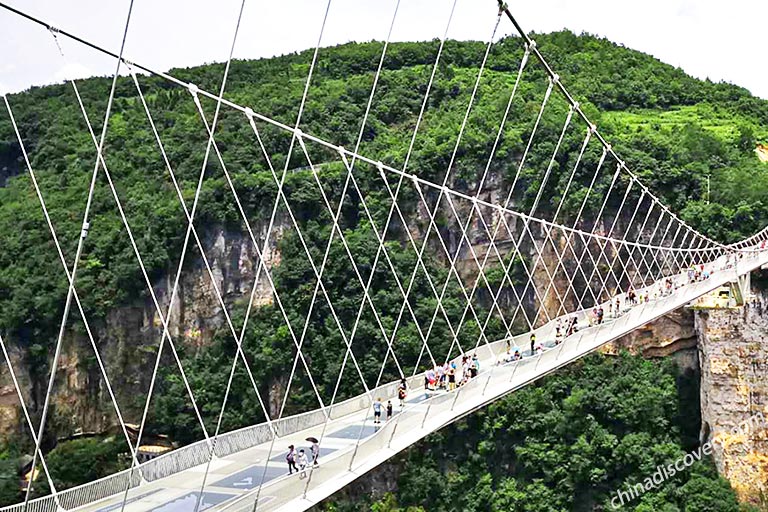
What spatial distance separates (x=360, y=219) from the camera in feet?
111

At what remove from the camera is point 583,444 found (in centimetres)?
2553

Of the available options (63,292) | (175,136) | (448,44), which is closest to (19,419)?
(63,292)

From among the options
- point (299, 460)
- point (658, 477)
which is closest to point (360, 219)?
point (658, 477)

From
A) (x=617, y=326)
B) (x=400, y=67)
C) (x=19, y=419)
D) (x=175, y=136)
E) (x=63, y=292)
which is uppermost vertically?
(x=400, y=67)

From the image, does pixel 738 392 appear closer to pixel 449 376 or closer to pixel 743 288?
pixel 743 288

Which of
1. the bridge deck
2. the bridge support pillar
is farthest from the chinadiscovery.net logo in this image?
the bridge deck

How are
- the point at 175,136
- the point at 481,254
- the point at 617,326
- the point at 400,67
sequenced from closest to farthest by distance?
the point at 617,326 < the point at 481,254 < the point at 175,136 < the point at 400,67

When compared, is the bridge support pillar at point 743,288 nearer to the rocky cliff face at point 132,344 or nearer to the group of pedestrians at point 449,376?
the group of pedestrians at point 449,376

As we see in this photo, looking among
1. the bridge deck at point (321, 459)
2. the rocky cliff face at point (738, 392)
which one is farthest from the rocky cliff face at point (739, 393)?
the bridge deck at point (321, 459)

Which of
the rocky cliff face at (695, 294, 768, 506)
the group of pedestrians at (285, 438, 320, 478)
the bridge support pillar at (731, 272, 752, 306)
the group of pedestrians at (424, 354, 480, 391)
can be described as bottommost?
the rocky cliff face at (695, 294, 768, 506)

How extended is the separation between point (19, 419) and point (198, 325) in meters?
7.13

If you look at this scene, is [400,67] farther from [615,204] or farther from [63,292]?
[63,292]

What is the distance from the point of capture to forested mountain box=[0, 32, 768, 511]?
26531 mm

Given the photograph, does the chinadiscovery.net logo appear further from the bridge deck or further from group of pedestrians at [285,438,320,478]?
group of pedestrians at [285,438,320,478]
